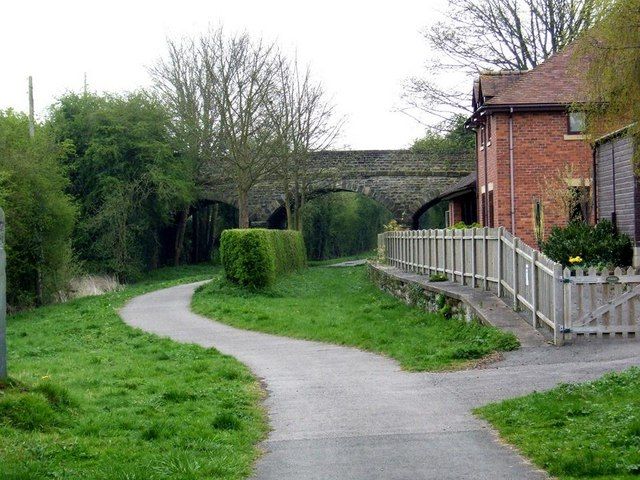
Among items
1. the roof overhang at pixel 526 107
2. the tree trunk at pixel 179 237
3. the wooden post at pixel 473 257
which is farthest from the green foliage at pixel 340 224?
the wooden post at pixel 473 257

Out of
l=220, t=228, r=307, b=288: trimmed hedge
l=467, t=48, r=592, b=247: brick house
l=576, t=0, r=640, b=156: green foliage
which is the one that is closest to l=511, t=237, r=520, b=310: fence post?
l=576, t=0, r=640, b=156: green foliage

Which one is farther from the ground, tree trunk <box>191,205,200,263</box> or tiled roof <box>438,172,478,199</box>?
tiled roof <box>438,172,478,199</box>

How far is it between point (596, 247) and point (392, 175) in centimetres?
3035

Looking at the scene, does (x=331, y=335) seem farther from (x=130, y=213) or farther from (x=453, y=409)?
(x=130, y=213)

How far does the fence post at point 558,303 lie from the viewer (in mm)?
13508

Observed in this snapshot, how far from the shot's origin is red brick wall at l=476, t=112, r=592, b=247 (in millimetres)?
29719

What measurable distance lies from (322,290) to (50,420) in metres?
22.9

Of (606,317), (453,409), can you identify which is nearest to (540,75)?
(606,317)

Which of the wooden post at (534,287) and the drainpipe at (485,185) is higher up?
the drainpipe at (485,185)

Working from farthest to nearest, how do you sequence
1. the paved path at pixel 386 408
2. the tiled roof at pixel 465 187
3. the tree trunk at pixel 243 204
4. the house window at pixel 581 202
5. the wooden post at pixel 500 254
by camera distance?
the tree trunk at pixel 243 204 < the tiled roof at pixel 465 187 < the house window at pixel 581 202 < the wooden post at pixel 500 254 < the paved path at pixel 386 408

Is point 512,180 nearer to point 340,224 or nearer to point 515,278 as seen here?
point 515,278

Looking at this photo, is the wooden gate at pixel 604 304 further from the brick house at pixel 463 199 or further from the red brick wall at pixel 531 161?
the brick house at pixel 463 199

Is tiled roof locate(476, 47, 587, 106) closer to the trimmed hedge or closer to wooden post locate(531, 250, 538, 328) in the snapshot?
the trimmed hedge

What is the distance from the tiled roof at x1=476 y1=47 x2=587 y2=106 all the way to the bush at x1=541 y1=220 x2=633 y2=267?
27.6ft
